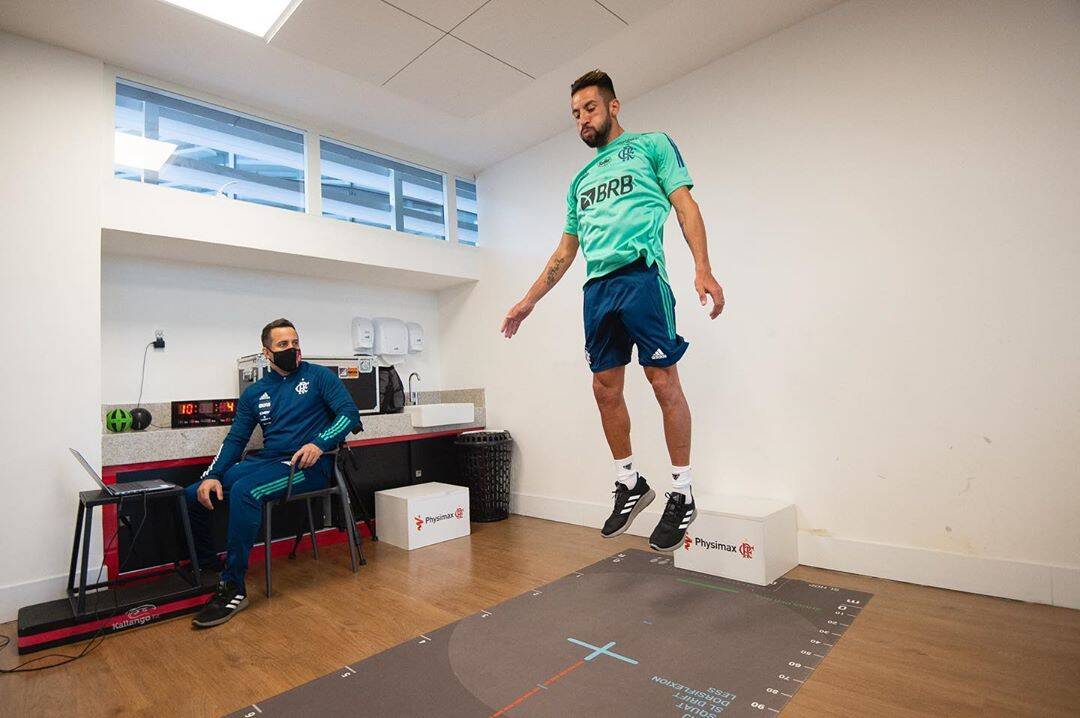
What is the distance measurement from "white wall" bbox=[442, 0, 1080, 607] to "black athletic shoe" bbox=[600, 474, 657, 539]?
133cm

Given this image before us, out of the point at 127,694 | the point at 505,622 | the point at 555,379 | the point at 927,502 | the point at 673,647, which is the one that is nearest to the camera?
the point at 127,694

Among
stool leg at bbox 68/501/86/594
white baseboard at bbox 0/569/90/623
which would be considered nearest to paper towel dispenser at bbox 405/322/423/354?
stool leg at bbox 68/501/86/594

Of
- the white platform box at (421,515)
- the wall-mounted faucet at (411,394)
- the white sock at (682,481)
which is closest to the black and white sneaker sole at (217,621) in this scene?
the white platform box at (421,515)

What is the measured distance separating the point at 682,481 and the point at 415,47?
265 cm

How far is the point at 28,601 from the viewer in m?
2.65

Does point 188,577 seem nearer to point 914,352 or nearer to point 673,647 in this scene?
point 673,647

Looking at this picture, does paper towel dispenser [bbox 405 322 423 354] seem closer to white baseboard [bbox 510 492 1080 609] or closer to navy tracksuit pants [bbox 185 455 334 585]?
navy tracksuit pants [bbox 185 455 334 585]

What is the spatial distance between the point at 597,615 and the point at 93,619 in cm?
210

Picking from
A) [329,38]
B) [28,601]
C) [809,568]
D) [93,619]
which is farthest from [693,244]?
[28,601]

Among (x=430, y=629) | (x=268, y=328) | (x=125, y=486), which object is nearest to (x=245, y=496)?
(x=125, y=486)

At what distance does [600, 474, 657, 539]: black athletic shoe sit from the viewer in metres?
2.01

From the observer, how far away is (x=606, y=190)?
6.79 ft

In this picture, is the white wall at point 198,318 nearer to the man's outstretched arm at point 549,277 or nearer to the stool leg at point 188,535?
the stool leg at point 188,535

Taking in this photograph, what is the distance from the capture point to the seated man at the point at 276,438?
2811mm
